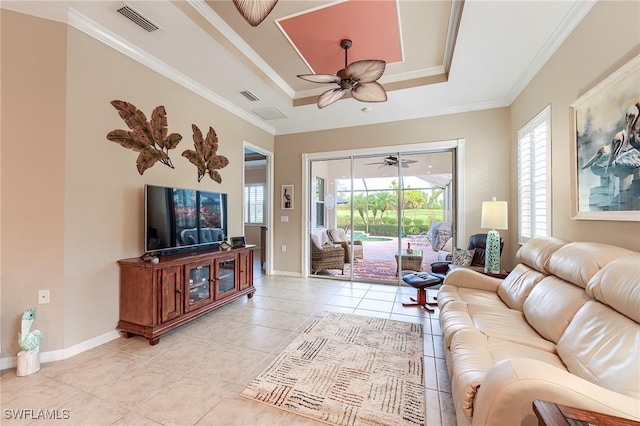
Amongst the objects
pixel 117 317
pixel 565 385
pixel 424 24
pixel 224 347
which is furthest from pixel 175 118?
pixel 565 385

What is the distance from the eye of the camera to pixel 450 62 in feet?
9.87

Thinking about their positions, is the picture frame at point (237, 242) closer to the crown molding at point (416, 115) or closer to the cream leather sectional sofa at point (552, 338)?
the crown molding at point (416, 115)

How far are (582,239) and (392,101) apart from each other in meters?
2.83

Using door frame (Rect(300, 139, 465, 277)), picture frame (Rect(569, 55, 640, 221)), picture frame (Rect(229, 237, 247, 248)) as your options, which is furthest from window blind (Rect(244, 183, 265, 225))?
picture frame (Rect(569, 55, 640, 221))

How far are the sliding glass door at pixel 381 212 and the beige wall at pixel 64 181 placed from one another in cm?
321

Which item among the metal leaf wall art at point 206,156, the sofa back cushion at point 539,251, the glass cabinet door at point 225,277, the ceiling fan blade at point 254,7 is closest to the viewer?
the ceiling fan blade at point 254,7

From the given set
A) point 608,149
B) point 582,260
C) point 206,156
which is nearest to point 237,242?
point 206,156

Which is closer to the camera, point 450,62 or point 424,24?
point 424,24

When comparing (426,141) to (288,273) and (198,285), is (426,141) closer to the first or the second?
(288,273)

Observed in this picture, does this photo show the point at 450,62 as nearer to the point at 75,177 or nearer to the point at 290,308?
the point at 290,308

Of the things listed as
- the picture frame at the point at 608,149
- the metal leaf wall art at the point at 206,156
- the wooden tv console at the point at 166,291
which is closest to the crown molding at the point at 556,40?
the picture frame at the point at 608,149

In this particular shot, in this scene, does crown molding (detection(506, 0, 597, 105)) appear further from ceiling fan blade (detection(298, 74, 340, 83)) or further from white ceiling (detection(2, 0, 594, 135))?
ceiling fan blade (detection(298, 74, 340, 83))

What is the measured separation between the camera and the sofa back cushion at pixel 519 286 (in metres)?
2.20

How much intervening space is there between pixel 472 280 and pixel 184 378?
2.85 metres
